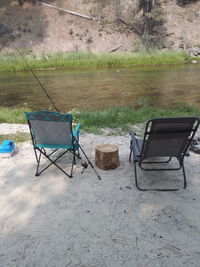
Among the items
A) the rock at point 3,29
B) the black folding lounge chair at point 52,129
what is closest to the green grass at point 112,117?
the black folding lounge chair at point 52,129

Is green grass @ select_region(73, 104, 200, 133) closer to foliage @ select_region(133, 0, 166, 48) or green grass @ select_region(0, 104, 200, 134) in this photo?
green grass @ select_region(0, 104, 200, 134)

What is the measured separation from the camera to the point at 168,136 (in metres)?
2.91

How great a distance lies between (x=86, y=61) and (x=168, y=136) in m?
18.5

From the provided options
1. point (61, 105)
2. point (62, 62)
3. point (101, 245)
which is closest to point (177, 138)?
point (101, 245)

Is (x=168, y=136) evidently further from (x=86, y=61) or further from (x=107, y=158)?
(x=86, y=61)

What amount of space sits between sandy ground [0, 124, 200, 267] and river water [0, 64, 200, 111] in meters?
5.56

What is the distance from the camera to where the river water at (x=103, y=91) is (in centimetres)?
941

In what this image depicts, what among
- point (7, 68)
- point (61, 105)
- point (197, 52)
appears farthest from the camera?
point (197, 52)

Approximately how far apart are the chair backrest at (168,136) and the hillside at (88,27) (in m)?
28.5

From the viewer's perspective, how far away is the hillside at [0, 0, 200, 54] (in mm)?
31547

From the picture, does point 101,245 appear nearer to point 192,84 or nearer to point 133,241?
point 133,241

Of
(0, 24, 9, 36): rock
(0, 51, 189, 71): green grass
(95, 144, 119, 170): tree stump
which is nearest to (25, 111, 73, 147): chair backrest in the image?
(95, 144, 119, 170): tree stump

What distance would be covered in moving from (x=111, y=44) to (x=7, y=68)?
59.1ft

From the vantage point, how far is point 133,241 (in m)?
2.31
